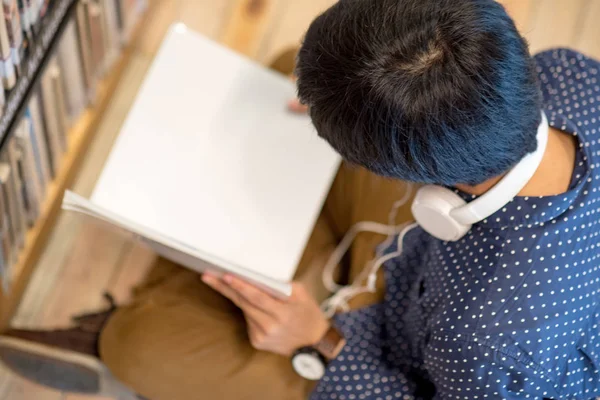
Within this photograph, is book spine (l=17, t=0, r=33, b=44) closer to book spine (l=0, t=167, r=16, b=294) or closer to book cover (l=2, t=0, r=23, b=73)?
book cover (l=2, t=0, r=23, b=73)

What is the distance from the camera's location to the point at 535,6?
1577 mm

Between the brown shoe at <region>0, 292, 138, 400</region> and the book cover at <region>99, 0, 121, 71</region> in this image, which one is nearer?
the brown shoe at <region>0, 292, 138, 400</region>

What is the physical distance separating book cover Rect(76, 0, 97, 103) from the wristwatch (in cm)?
66

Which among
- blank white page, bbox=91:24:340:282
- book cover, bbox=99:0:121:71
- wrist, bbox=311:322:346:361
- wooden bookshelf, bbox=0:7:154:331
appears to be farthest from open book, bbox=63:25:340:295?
wooden bookshelf, bbox=0:7:154:331

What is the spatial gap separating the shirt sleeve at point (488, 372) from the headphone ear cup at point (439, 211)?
0.43 feet

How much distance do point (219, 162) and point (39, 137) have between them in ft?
1.06

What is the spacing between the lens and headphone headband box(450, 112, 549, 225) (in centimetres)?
76

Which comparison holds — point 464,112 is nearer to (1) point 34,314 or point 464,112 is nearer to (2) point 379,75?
(2) point 379,75

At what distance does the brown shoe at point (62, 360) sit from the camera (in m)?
1.13

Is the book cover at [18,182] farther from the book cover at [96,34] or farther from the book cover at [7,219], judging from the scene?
the book cover at [96,34]

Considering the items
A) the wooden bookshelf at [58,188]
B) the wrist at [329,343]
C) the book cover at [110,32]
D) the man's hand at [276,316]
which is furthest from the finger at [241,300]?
the book cover at [110,32]

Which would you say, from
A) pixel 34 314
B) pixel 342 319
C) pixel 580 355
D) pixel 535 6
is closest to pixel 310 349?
pixel 342 319

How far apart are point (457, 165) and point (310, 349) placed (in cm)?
46

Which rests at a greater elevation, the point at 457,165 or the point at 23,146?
the point at 457,165
